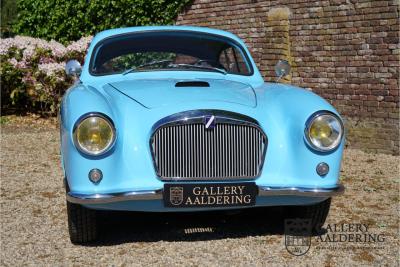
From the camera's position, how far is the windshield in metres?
4.71

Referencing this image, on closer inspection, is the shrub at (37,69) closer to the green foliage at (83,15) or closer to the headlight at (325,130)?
the green foliage at (83,15)

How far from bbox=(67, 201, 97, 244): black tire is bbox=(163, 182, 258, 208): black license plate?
1.93ft

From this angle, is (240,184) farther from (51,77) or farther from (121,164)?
(51,77)

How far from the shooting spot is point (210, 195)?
338cm

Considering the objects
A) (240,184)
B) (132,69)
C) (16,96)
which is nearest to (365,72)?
(132,69)

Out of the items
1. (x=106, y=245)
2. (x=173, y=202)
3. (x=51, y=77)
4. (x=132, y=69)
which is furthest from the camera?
(x=51, y=77)

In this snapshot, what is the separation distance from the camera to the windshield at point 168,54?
4.71 meters

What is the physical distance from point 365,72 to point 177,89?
399cm

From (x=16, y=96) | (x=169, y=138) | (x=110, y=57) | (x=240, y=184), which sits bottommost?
(x=16, y=96)

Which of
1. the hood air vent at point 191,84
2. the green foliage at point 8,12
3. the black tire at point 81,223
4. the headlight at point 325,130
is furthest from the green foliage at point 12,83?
the headlight at point 325,130

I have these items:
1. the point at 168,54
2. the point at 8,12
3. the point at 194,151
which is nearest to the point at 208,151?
the point at 194,151

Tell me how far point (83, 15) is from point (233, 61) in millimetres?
6214

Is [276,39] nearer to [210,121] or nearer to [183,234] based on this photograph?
[183,234]

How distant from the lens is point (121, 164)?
3361 mm
